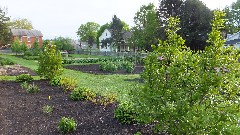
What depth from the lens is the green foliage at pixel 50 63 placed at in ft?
51.8

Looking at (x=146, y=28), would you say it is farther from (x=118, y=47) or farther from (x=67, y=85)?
(x=67, y=85)

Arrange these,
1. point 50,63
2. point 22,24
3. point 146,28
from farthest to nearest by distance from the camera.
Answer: point 22,24 < point 146,28 < point 50,63

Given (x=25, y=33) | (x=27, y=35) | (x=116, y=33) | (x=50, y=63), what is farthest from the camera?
(x=27, y=35)

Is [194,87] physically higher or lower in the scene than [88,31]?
lower

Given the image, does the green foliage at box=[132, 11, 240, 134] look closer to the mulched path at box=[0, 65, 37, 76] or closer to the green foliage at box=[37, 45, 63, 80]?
the green foliage at box=[37, 45, 63, 80]

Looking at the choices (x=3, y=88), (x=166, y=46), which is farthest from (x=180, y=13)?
(x=166, y=46)

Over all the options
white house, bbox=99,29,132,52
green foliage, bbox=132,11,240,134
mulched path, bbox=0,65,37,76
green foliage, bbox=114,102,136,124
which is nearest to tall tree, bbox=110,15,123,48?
white house, bbox=99,29,132,52

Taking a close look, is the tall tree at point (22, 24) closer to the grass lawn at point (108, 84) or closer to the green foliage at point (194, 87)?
the grass lawn at point (108, 84)

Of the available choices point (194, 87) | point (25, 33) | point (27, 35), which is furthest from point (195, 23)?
point (25, 33)

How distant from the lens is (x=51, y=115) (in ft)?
29.1

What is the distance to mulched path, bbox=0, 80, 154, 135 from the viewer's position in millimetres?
7184

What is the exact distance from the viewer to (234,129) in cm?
400

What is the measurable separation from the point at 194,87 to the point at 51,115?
5688mm

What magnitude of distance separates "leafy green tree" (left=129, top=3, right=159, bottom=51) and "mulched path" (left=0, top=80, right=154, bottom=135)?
22.8 meters
